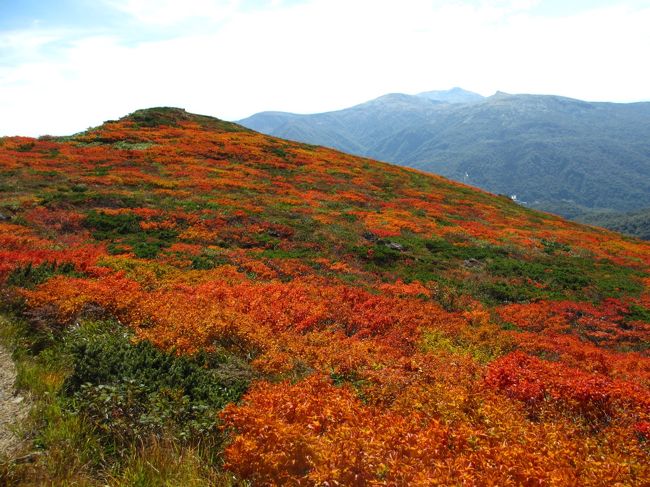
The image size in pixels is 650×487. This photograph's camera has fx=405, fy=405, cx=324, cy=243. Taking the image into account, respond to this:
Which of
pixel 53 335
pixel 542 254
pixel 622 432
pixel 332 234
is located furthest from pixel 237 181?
pixel 622 432

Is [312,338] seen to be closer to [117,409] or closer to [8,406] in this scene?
[117,409]

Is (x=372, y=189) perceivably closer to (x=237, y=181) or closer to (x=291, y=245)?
(x=237, y=181)

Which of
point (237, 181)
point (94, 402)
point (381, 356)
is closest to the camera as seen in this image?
point (94, 402)

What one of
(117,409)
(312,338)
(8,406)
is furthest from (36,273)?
(312,338)

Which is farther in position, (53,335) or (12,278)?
(12,278)

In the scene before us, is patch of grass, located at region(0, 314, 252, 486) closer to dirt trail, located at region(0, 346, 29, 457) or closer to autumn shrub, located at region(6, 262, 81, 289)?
dirt trail, located at region(0, 346, 29, 457)

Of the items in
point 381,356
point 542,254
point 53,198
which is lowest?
point 542,254

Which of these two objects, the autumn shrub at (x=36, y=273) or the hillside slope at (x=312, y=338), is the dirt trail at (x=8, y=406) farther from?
the autumn shrub at (x=36, y=273)

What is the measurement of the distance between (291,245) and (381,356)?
13.9 metres

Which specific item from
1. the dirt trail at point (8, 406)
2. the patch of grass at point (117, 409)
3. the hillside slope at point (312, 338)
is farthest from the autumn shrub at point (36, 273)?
the dirt trail at point (8, 406)

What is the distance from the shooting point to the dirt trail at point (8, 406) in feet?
19.6

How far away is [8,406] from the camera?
6785 mm

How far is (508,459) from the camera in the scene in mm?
5492

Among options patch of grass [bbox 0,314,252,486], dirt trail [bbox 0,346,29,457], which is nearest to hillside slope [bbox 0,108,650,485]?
patch of grass [bbox 0,314,252,486]
